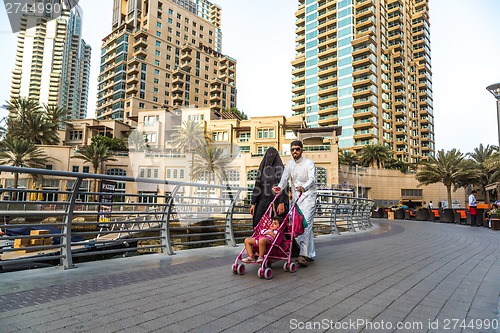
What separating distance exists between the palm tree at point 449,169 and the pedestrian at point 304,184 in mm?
43958

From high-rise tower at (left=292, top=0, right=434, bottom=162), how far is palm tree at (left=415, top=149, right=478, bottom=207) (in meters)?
24.3

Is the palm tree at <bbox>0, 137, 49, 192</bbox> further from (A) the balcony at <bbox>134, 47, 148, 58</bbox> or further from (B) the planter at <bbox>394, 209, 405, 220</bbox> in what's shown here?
(A) the balcony at <bbox>134, 47, 148, 58</bbox>

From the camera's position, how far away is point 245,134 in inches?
2399

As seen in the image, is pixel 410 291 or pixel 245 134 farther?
pixel 245 134

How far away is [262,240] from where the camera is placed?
453 cm

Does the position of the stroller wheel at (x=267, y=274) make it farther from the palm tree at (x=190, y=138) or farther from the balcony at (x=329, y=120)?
the balcony at (x=329, y=120)

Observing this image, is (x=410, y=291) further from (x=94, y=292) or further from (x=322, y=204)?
A: (x=322, y=204)

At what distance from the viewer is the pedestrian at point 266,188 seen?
207 inches

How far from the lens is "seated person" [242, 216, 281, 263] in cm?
Answer: 452

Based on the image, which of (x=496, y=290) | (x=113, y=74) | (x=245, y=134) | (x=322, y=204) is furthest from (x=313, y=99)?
(x=496, y=290)

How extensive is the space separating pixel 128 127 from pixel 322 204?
68847 millimetres

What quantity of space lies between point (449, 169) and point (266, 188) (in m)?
45.5

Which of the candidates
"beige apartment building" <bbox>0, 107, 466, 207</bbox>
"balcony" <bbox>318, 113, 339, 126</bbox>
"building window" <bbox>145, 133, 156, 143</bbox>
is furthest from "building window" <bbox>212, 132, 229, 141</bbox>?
"balcony" <bbox>318, 113, 339, 126</bbox>

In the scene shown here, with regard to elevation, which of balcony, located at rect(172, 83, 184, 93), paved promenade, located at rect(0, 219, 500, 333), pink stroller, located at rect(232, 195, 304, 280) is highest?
balcony, located at rect(172, 83, 184, 93)
